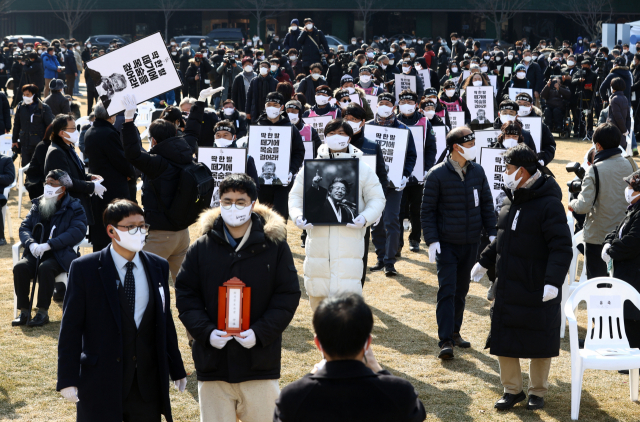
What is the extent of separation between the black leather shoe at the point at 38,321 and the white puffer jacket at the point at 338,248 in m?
3.18

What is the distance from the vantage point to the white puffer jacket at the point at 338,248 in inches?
251

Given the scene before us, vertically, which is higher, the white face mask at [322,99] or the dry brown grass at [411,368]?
the white face mask at [322,99]

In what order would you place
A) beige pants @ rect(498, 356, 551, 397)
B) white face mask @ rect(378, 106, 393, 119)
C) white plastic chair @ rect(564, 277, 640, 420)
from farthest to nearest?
white face mask @ rect(378, 106, 393, 119)
beige pants @ rect(498, 356, 551, 397)
white plastic chair @ rect(564, 277, 640, 420)

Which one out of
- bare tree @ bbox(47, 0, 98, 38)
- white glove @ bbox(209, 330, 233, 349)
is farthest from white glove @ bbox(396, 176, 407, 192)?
bare tree @ bbox(47, 0, 98, 38)

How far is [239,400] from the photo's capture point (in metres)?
4.35

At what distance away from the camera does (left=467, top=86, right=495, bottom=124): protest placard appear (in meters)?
14.5

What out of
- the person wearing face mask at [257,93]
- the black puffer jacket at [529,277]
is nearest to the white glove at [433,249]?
the black puffer jacket at [529,277]

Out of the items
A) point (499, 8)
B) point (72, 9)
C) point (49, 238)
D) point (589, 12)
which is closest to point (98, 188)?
point (49, 238)

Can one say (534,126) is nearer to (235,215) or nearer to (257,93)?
(257,93)

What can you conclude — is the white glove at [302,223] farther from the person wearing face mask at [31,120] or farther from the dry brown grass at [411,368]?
the person wearing face mask at [31,120]

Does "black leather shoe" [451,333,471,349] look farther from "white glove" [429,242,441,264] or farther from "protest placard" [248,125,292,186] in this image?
"protest placard" [248,125,292,186]

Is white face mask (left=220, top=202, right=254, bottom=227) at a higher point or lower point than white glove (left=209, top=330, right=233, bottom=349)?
higher

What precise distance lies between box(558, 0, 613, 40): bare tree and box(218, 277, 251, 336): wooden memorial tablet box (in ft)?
151

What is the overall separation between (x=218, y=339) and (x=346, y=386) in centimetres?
144
